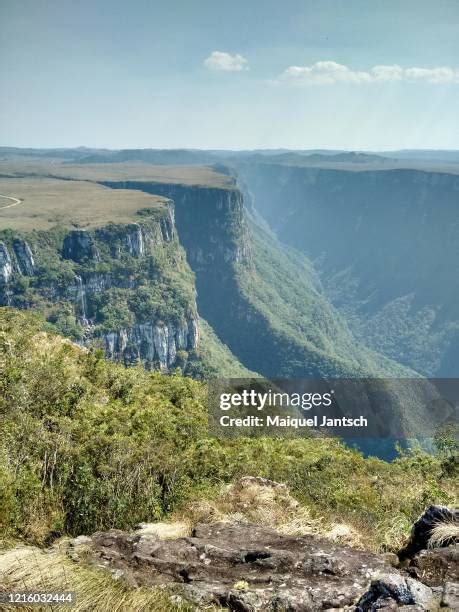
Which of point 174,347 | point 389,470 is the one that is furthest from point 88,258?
point 389,470

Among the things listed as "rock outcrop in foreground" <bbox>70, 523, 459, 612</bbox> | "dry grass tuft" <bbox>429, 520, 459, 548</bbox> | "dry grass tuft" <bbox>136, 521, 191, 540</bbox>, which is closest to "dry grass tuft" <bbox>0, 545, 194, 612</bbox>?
"rock outcrop in foreground" <bbox>70, 523, 459, 612</bbox>

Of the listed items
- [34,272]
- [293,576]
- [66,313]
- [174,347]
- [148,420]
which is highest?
[293,576]

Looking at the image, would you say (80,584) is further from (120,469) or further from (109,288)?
(109,288)

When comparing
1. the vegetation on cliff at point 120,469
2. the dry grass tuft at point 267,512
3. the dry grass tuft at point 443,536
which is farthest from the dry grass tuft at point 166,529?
the dry grass tuft at point 443,536

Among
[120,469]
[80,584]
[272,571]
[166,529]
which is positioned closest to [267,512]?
[166,529]

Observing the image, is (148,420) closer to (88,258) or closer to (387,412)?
(387,412)

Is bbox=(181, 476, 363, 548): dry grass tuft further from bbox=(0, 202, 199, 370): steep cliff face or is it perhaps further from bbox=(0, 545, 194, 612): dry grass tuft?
bbox=(0, 202, 199, 370): steep cliff face
